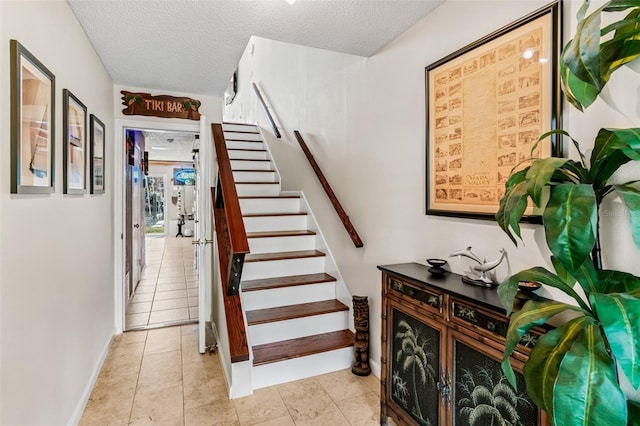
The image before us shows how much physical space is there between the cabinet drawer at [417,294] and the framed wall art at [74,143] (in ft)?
6.28

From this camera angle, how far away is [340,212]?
2.99 metres

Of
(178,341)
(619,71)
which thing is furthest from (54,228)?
(619,71)

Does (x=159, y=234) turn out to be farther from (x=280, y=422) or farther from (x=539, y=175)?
(x=539, y=175)

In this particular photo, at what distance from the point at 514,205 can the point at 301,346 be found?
2028 mm

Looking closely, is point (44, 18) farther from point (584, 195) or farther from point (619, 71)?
point (619, 71)

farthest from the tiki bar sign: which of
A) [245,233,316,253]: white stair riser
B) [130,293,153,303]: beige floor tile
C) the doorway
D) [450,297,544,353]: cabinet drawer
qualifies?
[450,297,544,353]: cabinet drawer

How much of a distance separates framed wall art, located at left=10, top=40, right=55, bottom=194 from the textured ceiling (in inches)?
29.4

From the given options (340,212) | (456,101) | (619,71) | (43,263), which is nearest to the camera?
(619,71)

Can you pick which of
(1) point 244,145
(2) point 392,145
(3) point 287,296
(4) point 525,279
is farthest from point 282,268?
(1) point 244,145

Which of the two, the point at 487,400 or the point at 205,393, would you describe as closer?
the point at 487,400

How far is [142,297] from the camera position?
15.3 ft

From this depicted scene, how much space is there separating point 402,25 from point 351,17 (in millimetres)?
370

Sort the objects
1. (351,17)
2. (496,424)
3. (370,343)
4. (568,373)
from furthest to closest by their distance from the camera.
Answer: (370,343) → (351,17) → (496,424) → (568,373)

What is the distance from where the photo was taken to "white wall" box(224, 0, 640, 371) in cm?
146
